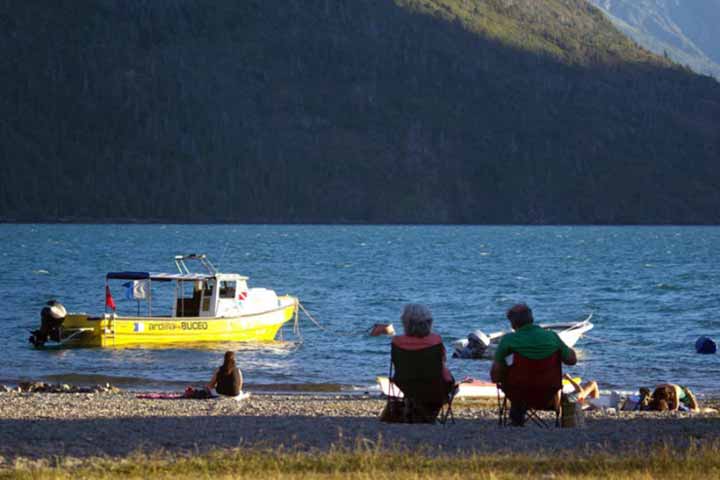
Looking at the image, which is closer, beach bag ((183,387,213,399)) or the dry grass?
the dry grass

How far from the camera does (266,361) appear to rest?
30.8m

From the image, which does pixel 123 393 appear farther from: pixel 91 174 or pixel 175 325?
pixel 91 174

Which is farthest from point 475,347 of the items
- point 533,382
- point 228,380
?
point 533,382

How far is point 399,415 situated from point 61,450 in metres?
4.03

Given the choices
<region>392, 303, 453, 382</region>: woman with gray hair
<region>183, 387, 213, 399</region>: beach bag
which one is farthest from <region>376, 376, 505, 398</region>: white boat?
<region>392, 303, 453, 382</region>: woman with gray hair

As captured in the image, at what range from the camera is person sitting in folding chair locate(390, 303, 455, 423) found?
14234mm

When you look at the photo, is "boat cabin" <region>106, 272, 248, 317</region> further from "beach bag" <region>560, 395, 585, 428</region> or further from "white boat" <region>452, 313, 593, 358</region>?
"beach bag" <region>560, 395, 585, 428</region>

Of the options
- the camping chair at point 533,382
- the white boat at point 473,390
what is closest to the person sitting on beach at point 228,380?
the white boat at point 473,390

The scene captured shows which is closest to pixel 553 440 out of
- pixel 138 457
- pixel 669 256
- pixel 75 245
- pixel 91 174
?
pixel 138 457

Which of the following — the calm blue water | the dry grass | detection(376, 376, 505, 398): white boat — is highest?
the dry grass

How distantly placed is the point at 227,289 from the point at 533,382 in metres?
19.9

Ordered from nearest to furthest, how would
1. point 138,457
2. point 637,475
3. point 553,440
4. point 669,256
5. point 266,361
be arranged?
point 637,475 → point 138,457 → point 553,440 → point 266,361 → point 669,256

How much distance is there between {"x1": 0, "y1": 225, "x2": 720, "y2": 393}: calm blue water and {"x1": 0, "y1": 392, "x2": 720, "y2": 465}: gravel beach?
29.8ft

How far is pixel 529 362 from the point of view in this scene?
14.3 metres
